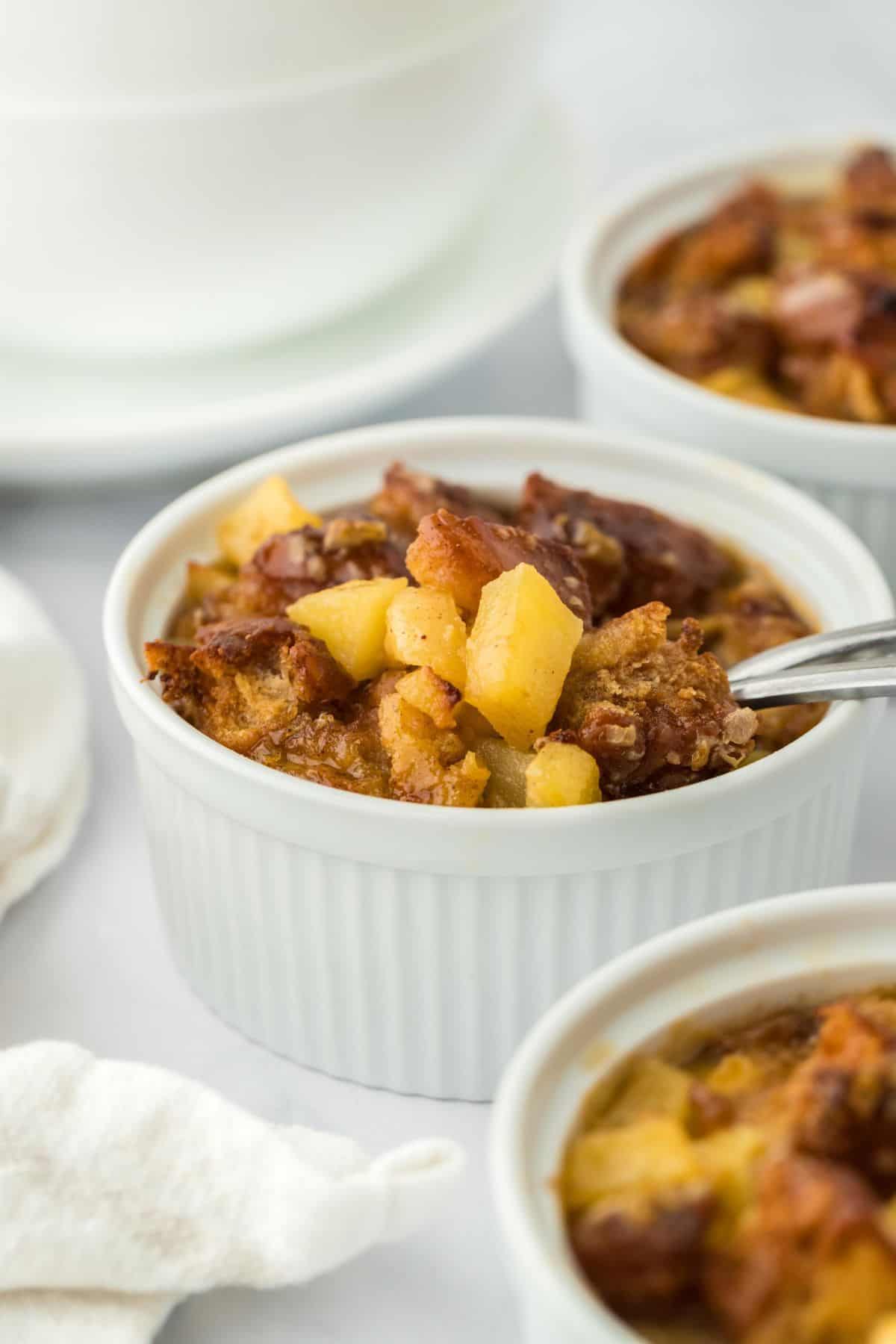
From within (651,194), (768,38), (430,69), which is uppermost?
(430,69)

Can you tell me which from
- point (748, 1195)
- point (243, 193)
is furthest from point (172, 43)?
point (748, 1195)

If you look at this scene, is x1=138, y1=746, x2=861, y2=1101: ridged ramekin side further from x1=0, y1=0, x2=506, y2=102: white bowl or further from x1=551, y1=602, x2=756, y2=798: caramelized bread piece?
x1=0, y1=0, x2=506, y2=102: white bowl

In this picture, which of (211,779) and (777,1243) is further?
(211,779)

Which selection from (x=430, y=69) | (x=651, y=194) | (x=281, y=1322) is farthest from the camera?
(x=651, y=194)

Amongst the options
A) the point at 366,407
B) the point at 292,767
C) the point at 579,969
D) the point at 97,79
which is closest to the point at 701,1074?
the point at 579,969

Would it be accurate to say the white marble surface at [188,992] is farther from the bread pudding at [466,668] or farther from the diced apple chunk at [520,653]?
the diced apple chunk at [520,653]

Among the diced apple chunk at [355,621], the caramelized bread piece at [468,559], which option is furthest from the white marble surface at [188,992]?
the caramelized bread piece at [468,559]

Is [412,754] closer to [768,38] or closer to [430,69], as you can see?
[430,69]
